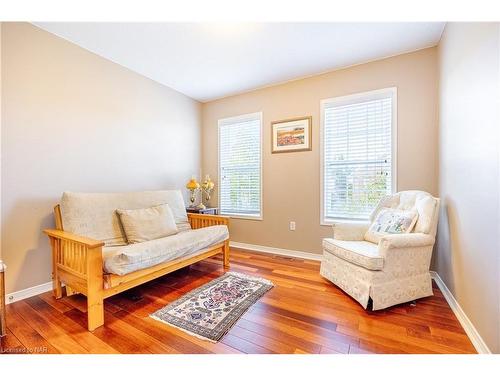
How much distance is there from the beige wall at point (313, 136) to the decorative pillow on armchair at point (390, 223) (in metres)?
0.50

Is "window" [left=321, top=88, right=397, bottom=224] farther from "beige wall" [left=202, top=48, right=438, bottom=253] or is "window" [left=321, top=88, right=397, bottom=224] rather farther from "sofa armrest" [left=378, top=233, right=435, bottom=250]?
"sofa armrest" [left=378, top=233, right=435, bottom=250]

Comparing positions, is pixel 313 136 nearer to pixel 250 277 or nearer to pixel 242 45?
pixel 242 45

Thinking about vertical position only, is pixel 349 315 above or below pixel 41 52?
below

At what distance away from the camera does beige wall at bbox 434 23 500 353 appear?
120 centimetres

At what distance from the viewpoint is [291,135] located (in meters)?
3.09

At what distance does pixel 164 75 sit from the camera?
2918mm

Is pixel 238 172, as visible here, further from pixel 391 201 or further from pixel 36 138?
pixel 36 138

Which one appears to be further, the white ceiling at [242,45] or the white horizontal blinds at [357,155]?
the white horizontal blinds at [357,155]

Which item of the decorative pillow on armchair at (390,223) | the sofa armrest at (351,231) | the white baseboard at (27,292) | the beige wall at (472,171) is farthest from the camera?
the sofa armrest at (351,231)

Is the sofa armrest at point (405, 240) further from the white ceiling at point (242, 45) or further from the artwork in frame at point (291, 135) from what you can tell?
the white ceiling at point (242, 45)

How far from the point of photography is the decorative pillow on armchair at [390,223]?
1.98m

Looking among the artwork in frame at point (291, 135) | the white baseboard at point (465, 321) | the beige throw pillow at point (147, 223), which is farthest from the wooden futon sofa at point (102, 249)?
the white baseboard at point (465, 321)
